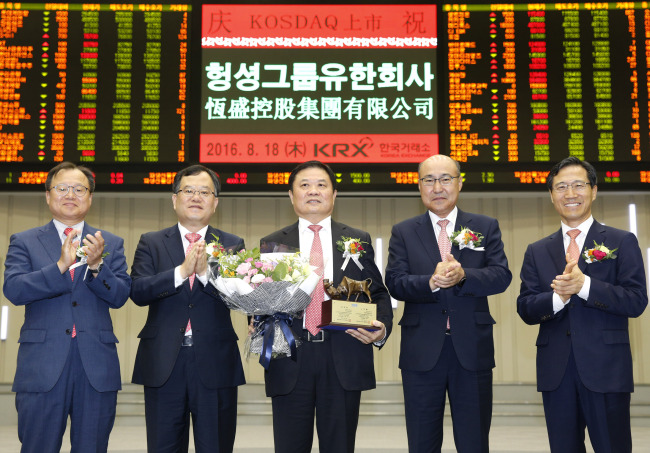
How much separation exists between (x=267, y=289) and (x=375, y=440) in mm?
2726

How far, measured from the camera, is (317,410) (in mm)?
2607

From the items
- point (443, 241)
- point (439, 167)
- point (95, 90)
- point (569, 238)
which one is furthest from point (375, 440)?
point (95, 90)

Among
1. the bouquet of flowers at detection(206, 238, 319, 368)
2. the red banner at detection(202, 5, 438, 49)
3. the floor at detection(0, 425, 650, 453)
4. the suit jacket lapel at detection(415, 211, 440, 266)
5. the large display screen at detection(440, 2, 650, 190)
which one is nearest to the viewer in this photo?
the bouquet of flowers at detection(206, 238, 319, 368)

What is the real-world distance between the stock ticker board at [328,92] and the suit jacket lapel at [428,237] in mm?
1877

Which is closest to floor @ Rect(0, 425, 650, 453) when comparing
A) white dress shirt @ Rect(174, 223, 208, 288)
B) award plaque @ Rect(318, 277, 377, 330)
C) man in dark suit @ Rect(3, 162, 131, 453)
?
man in dark suit @ Rect(3, 162, 131, 453)

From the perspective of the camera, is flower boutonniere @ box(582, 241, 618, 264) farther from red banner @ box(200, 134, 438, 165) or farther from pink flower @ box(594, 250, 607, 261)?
red banner @ box(200, 134, 438, 165)

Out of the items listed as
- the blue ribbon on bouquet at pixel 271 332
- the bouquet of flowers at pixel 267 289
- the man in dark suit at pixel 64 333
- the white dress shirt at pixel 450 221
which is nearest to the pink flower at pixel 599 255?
the white dress shirt at pixel 450 221

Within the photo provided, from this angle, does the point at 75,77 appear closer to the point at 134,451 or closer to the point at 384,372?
the point at 134,451

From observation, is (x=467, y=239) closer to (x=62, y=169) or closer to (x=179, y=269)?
(x=179, y=269)

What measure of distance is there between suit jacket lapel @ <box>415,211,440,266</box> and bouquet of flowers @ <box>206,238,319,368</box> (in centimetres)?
62

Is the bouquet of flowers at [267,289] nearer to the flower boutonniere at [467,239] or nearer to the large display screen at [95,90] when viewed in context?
the flower boutonniere at [467,239]

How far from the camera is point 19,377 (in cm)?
261

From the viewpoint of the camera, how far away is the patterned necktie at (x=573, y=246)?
9.35 ft

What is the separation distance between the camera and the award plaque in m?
2.45
